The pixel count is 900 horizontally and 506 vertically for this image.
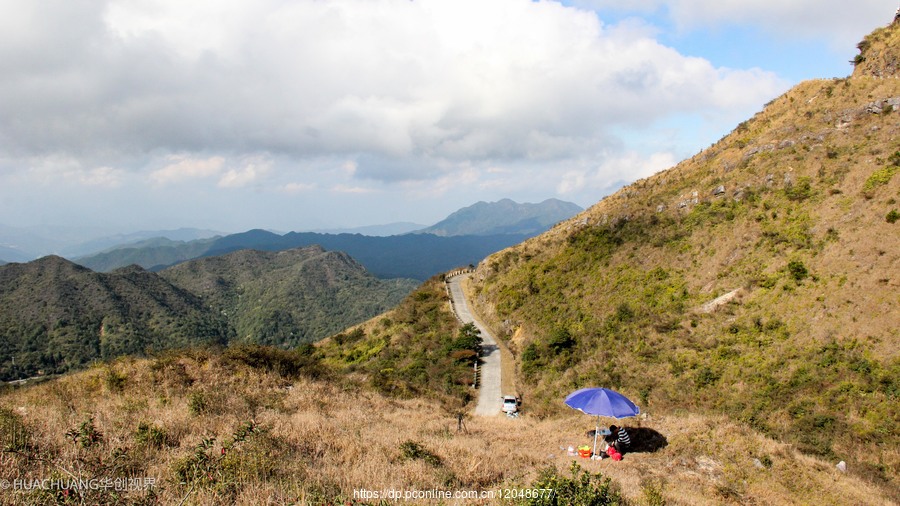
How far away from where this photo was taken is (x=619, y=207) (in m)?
37.8

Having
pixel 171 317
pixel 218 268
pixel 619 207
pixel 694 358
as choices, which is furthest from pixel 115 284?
pixel 694 358

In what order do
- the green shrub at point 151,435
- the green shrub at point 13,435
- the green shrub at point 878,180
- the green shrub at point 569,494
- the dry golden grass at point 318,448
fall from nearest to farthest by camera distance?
the green shrub at point 569,494 → the dry golden grass at point 318,448 → the green shrub at point 13,435 → the green shrub at point 151,435 → the green shrub at point 878,180

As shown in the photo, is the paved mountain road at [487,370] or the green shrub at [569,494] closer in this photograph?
the green shrub at [569,494]

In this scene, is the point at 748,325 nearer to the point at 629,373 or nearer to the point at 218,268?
the point at 629,373

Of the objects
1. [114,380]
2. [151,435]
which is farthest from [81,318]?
[151,435]

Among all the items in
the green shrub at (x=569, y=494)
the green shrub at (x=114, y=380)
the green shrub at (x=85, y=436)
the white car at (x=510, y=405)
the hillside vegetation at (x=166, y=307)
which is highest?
the green shrub at (x=85, y=436)

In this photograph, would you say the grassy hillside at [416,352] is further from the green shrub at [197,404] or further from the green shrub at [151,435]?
the green shrub at [151,435]

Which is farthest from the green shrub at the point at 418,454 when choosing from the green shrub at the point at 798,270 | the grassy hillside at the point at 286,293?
the grassy hillside at the point at 286,293

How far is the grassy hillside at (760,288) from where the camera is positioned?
Result: 14602 millimetres

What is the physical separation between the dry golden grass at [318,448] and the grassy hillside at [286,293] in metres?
111

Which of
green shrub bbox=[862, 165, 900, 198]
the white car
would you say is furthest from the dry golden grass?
green shrub bbox=[862, 165, 900, 198]

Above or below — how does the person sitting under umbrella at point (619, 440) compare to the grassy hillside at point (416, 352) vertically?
above

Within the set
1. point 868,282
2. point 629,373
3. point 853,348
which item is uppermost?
point 868,282

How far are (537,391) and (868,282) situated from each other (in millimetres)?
15045
